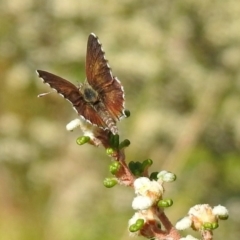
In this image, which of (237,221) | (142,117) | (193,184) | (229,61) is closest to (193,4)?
(229,61)

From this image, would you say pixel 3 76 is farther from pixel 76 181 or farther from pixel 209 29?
pixel 209 29

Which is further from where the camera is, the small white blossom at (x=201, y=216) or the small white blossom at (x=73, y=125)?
the small white blossom at (x=73, y=125)

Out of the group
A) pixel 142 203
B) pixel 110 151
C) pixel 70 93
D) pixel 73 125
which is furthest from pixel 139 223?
pixel 70 93

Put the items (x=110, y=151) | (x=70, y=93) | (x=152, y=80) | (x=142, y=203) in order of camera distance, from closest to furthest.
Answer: (x=142, y=203) < (x=110, y=151) < (x=70, y=93) < (x=152, y=80)

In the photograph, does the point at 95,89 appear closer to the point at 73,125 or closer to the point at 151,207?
the point at 73,125

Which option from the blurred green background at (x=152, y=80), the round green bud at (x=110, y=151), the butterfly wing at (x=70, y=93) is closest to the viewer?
the round green bud at (x=110, y=151)

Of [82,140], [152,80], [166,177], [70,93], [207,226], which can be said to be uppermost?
[152,80]

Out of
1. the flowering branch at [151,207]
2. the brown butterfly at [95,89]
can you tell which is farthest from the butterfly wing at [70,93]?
the flowering branch at [151,207]

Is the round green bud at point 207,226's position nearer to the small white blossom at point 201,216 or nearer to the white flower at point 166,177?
the small white blossom at point 201,216
